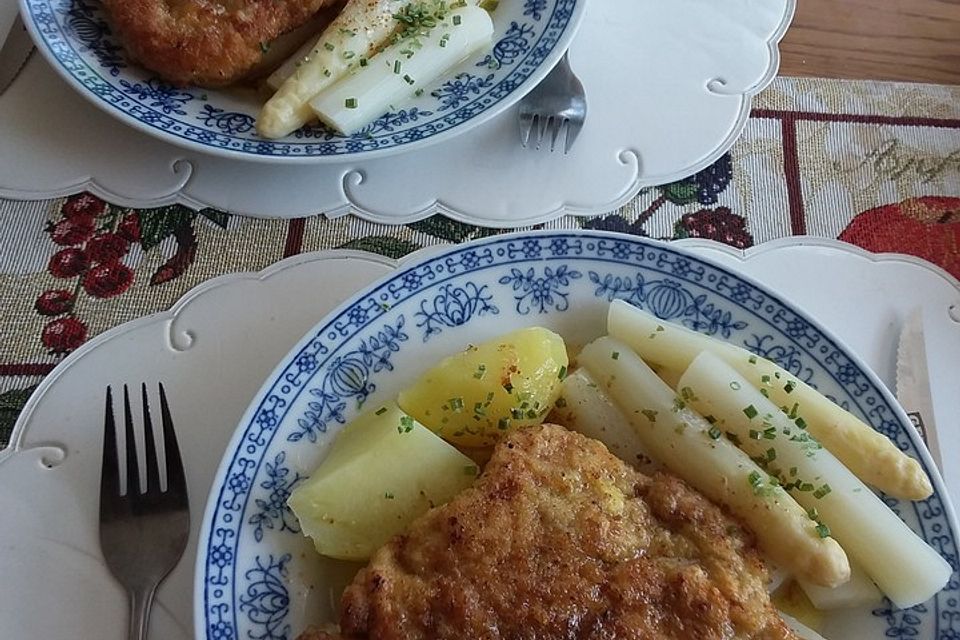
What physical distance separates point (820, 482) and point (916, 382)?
1.64ft

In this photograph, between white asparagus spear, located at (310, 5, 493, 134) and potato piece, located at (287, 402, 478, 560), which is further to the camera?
white asparagus spear, located at (310, 5, 493, 134)

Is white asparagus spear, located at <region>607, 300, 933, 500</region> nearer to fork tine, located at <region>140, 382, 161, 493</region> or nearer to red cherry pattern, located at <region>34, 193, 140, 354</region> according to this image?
fork tine, located at <region>140, 382, 161, 493</region>

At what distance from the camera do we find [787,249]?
210cm

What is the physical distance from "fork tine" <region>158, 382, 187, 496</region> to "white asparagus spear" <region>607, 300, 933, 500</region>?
0.90 metres

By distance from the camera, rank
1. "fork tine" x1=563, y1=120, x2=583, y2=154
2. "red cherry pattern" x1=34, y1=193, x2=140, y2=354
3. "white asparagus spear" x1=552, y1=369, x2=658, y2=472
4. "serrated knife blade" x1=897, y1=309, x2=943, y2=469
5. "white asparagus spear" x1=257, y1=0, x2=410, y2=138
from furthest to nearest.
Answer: "fork tine" x1=563, y1=120, x2=583, y2=154, "white asparagus spear" x1=257, y1=0, x2=410, y2=138, "red cherry pattern" x1=34, y1=193, x2=140, y2=354, "serrated knife blade" x1=897, y1=309, x2=943, y2=469, "white asparagus spear" x1=552, y1=369, x2=658, y2=472

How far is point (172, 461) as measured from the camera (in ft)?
5.40

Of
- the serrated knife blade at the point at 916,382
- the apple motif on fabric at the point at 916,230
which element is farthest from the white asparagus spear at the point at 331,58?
the serrated knife blade at the point at 916,382

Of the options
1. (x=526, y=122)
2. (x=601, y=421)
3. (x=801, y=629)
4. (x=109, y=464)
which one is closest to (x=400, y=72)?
(x=526, y=122)

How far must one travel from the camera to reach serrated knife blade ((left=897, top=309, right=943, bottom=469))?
1807mm

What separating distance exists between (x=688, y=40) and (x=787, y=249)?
77 cm

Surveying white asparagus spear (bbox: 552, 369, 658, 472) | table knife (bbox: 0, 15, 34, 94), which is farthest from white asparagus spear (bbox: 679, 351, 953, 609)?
table knife (bbox: 0, 15, 34, 94)

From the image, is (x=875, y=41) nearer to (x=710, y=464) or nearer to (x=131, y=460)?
(x=710, y=464)

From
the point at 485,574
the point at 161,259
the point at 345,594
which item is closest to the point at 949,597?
the point at 485,574

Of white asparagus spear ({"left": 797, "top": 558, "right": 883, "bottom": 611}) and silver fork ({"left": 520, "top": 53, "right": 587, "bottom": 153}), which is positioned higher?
silver fork ({"left": 520, "top": 53, "right": 587, "bottom": 153})
